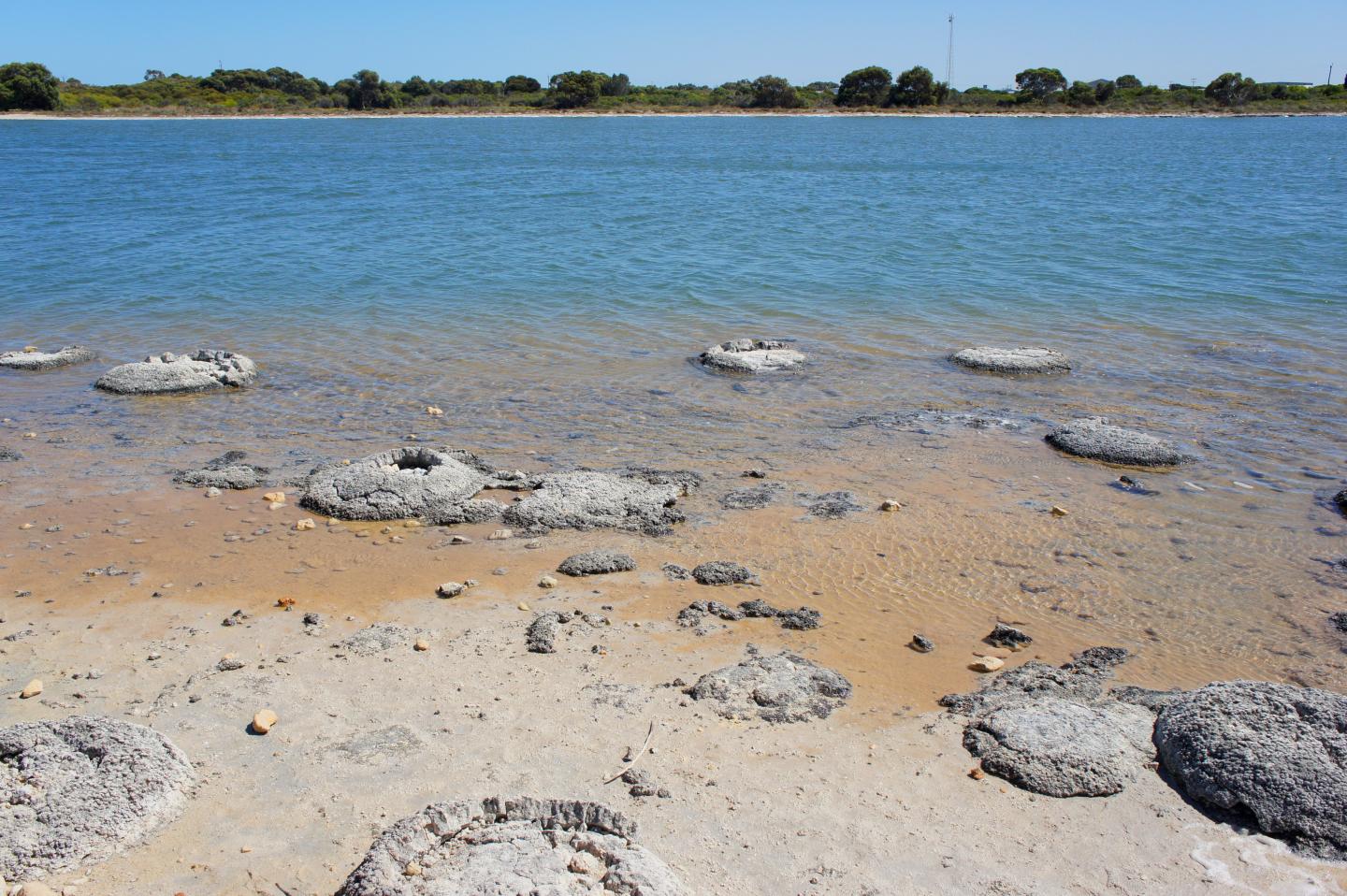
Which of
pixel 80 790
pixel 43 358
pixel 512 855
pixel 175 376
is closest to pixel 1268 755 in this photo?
pixel 512 855

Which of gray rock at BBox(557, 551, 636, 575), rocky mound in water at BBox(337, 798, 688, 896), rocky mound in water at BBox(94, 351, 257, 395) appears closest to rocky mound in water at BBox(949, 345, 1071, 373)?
gray rock at BBox(557, 551, 636, 575)

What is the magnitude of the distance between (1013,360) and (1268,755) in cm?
723

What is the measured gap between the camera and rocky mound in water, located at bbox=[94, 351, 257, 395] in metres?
9.80

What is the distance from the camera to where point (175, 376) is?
988 cm

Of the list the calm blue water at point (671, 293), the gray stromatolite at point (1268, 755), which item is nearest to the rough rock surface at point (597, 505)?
the calm blue water at point (671, 293)

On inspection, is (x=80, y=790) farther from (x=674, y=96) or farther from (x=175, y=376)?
(x=674, y=96)

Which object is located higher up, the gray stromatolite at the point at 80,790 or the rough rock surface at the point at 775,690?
the gray stromatolite at the point at 80,790

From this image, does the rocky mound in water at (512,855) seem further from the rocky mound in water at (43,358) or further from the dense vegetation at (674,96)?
the dense vegetation at (674,96)

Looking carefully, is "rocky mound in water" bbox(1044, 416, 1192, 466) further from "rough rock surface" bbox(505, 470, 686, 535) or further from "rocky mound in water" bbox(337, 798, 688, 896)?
"rocky mound in water" bbox(337, 798, 688, 896)

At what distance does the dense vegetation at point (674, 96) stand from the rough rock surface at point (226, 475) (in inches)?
3714

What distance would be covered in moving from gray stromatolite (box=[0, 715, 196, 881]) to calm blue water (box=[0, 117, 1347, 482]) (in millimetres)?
4728

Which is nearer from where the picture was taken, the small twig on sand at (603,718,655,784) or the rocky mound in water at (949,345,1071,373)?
the small twig on sand at (603,718,655,784)

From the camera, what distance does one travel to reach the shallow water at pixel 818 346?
6293mm

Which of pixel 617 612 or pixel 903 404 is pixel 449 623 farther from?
pixel 903 404
